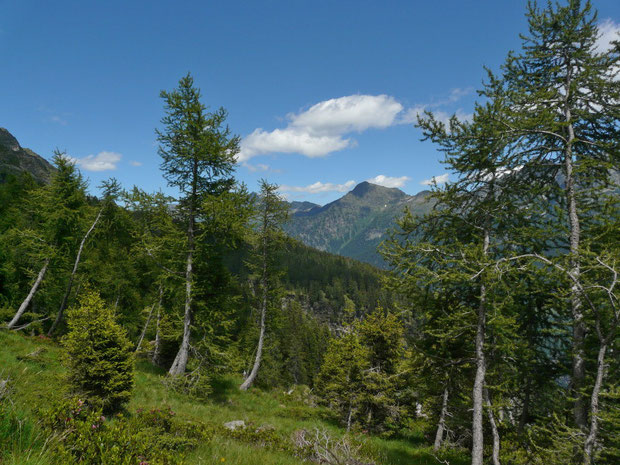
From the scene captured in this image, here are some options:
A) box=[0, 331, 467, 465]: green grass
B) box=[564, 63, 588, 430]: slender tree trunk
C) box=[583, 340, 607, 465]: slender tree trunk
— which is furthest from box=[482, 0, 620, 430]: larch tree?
box=[0, 331, 467, 465]: green grass

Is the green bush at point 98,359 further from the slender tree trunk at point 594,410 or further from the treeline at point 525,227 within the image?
the slender tree trunk at point 594,410

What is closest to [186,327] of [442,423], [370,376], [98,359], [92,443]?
[98,359]

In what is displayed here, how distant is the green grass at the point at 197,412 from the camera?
3.53m

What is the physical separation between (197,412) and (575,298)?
1343cm

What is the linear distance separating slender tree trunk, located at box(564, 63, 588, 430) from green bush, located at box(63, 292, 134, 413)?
11.8m

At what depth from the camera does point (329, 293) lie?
592 feet

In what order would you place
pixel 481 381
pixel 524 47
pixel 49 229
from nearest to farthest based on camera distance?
pixel 481 381 < pixel 524 47 < pixel 49 229

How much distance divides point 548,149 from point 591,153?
5.15 feet

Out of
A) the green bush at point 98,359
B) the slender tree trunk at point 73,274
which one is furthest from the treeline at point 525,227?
the slender tree trunk at point 73,274

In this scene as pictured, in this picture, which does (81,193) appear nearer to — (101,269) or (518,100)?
(101,269)

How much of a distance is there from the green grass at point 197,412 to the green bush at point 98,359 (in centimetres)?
57

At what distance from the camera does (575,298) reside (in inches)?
301

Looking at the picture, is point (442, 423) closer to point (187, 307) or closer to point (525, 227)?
point (525, 227)

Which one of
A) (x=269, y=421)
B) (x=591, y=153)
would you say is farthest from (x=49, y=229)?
(x=591, y=153)
